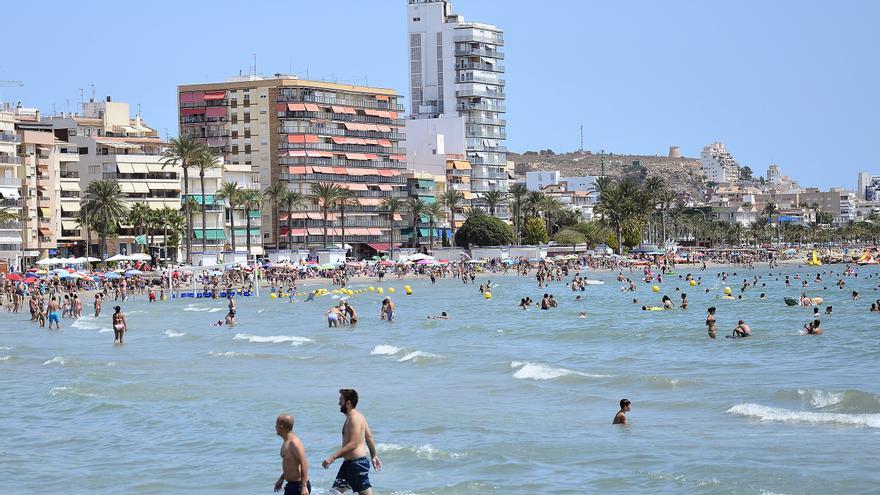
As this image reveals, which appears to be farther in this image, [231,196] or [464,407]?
[231,196]

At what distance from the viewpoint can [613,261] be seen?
12456 centimetres

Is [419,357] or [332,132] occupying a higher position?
[332,132]

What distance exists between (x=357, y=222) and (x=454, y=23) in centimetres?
4163

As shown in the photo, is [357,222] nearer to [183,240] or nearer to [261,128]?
[261,128]

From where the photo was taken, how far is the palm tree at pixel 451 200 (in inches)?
5384

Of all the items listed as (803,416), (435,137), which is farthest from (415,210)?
(803,416)

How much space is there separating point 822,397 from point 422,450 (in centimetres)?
887

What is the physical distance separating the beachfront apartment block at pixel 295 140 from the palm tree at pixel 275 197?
198 mm

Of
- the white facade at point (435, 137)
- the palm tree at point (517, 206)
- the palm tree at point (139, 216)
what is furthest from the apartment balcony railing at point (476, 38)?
the palm tree at point (139, 216)

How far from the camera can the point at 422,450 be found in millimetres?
18828

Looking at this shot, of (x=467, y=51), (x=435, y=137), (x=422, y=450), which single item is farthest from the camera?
(x=467, y=51)

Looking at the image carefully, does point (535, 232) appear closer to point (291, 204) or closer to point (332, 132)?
point (332, 132)

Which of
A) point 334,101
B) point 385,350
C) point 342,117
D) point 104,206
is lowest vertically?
point 385,350

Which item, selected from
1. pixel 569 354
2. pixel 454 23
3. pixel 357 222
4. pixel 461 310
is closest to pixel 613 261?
pixel 357 222
